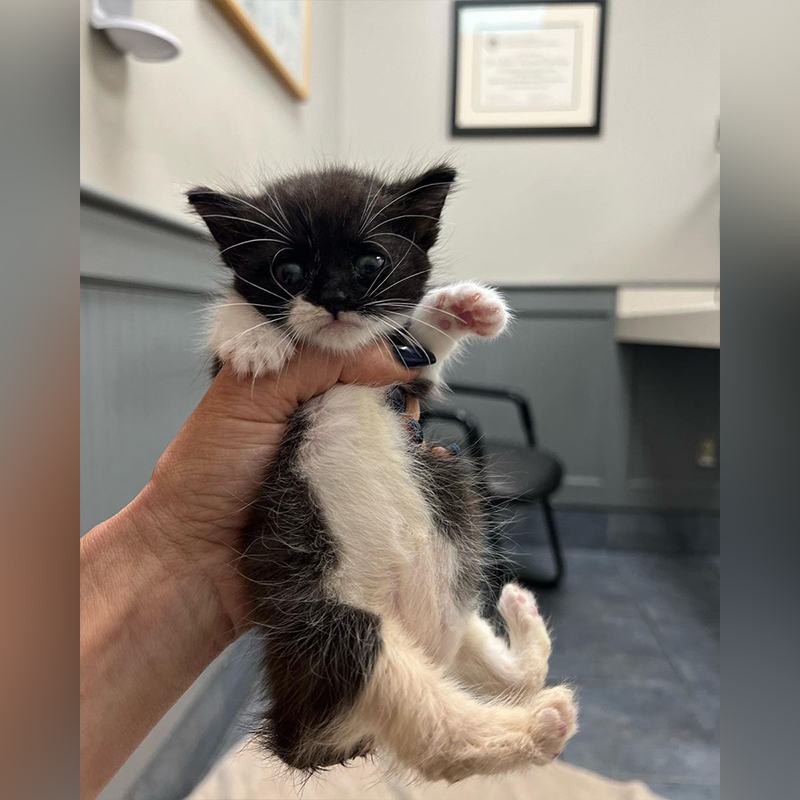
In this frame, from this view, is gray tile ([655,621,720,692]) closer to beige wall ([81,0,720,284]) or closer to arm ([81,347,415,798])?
beige wall ([81,0,720,284])

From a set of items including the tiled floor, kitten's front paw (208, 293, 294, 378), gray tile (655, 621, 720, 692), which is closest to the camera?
Answer: kitten's front paw (208, 293, 294, 378)

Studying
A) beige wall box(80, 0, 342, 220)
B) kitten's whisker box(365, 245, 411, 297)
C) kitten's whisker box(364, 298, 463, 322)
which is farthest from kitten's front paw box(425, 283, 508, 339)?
beige wall box(80, 0, 342, 220)

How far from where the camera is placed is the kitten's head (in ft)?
1.74

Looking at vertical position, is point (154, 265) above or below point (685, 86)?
below

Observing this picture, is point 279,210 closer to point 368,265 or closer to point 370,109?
point 368,265

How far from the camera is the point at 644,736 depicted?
1.48 meters

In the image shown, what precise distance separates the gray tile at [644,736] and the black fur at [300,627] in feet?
3.60

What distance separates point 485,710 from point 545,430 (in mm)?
1899

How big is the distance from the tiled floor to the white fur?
20.1 inches

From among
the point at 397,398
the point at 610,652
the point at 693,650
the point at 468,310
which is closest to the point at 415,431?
the point at 397,398

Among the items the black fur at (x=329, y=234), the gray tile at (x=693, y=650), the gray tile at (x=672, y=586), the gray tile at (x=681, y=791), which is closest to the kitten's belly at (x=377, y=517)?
the black fur at (x=329, y=234)

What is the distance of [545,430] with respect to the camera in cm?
235
